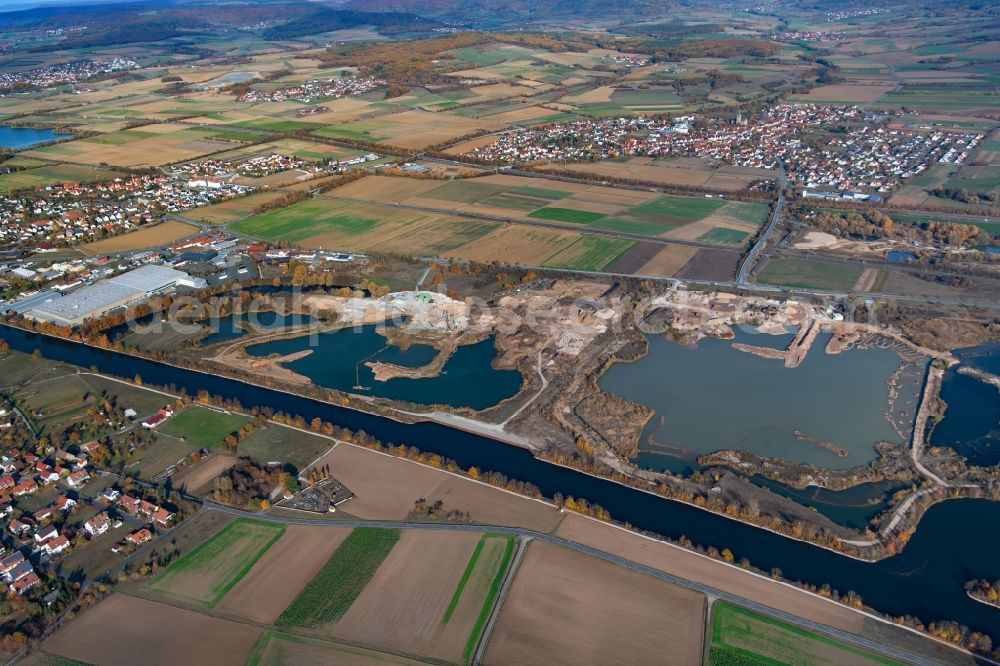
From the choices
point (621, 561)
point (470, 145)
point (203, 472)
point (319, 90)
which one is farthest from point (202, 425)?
point (319, 90)

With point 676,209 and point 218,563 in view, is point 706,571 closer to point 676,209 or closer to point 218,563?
point 218,563

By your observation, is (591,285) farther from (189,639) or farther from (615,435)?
(189,639)

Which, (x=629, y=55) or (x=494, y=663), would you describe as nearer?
(x=494, y=663)

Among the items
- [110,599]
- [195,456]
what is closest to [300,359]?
[195,456]

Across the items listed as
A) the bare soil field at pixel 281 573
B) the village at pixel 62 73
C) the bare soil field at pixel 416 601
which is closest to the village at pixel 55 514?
the bare soil field at pixel 281 573

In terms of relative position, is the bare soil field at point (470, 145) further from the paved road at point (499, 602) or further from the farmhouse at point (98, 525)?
the paved road at point (499, 602)
